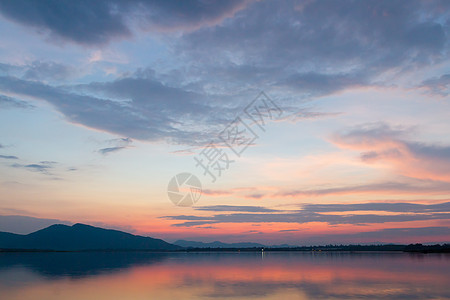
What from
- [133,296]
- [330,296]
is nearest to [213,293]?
[133,296]

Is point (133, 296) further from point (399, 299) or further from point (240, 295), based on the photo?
point (399, 299)

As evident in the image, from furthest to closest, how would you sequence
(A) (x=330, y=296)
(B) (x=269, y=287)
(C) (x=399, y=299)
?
(B) (x=269, y=287)
(A) (x=330, y=296)
(C) (x=399, y=299)

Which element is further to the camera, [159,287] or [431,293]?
[159,287]

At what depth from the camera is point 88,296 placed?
83.0 ft

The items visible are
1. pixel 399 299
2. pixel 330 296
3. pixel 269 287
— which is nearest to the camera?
pixel 399 299

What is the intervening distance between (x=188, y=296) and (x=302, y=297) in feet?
24.8

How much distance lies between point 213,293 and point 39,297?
11.5 metres

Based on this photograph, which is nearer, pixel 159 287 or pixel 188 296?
pixel 188 296

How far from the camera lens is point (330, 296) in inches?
984

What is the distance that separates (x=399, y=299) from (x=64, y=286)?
81.1 ft

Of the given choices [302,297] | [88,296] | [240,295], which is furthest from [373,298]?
[88,296]

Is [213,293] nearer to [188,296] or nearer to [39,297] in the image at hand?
[188,296]

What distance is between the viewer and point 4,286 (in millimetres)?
30578

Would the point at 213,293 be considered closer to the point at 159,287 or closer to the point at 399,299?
the point at 159,287
